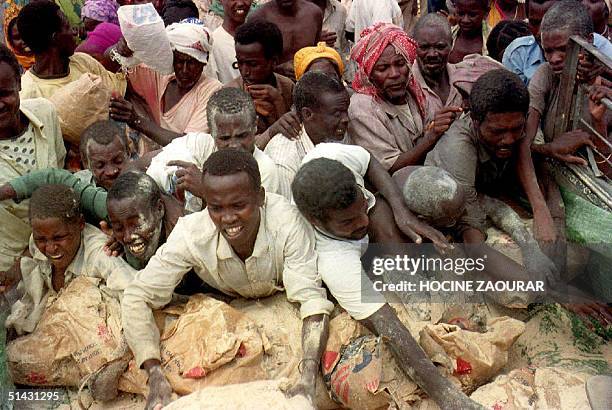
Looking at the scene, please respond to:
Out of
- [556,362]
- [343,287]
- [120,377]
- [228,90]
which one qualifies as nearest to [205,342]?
[120,377]

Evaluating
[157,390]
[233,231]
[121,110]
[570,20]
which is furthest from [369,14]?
[157,390]

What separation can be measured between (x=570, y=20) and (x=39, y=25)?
9.46ft

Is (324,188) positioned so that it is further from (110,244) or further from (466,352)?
(110,244)

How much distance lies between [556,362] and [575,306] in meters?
0.33

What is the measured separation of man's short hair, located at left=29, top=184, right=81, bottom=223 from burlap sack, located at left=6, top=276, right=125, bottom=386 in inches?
15.1

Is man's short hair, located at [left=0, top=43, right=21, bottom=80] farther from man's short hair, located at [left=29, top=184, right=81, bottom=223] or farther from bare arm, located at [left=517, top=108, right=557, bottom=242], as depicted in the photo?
bare arm, located at [left=517, top=108, right=557, bottom=242]

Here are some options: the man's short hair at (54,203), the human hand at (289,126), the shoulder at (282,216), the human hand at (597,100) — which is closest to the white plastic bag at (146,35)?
the human hand at (289,126)

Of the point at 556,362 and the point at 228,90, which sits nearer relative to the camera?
the point at 556,362

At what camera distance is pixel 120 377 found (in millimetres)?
3031

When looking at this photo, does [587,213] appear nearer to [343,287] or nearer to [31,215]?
[343,287]

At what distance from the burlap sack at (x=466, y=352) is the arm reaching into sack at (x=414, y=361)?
0.10 meters

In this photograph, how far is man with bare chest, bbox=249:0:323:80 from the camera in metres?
4.78

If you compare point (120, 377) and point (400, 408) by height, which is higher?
point (400, 408)

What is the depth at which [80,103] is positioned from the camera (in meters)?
3.88
